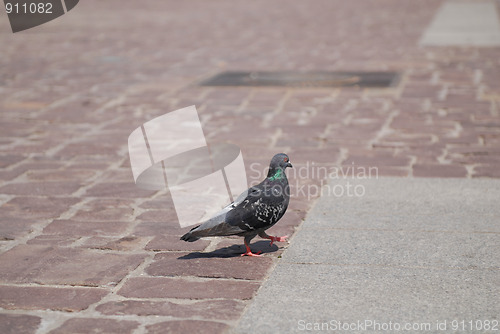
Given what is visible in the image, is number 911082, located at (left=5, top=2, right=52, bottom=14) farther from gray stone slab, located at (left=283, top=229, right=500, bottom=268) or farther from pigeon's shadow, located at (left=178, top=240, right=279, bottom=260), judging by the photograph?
gray stone slab, located at (left=283, top=229, right=500, bottom=268)

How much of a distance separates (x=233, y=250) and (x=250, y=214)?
1.41ft

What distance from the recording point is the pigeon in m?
4.14

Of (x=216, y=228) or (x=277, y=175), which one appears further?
(x=277, y=175)

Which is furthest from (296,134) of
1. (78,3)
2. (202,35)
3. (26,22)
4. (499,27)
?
(78,3)

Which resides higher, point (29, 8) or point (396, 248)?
point (396, 248)

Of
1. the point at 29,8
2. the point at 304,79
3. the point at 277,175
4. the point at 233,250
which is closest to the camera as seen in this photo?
the point at 277,175

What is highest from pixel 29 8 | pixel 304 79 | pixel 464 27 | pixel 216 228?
pixel 216 228

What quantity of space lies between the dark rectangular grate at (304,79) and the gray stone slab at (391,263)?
14.4 feet

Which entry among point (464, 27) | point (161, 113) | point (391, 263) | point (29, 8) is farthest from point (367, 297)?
point (29, 8)

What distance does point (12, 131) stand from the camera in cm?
768

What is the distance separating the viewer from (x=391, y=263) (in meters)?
4.18

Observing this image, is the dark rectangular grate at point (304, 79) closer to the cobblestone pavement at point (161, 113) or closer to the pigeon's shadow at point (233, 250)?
the cobblestone pavement at point (161, 113)

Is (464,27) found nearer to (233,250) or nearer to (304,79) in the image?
(304,79)

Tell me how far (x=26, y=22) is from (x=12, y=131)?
11.2 m
